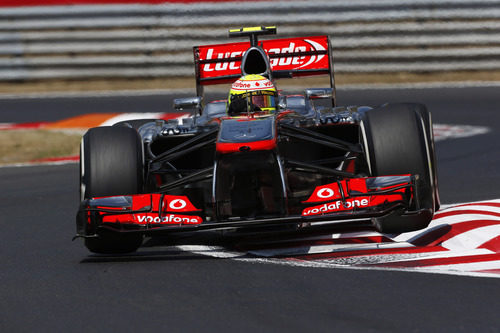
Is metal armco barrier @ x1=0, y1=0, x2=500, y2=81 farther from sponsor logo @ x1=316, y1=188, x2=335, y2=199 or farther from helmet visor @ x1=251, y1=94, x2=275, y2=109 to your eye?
sponsor logo @ x1=316, y1=188, x2=335, y2=199

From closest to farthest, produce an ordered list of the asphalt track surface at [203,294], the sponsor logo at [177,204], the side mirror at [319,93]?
the asphalt track surface at [203,294] < the sponsor logo at [177,204] < the side mirror at [319,93]

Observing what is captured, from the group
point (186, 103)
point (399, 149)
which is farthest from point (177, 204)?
point (186, 103)

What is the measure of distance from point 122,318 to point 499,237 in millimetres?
2819

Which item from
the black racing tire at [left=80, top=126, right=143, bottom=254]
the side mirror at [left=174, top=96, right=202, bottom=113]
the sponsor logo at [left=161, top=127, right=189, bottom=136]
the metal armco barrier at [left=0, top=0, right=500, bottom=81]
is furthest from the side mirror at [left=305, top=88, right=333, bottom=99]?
the metal armco barrier at [left=0, top=0, right=500, bottom=81]

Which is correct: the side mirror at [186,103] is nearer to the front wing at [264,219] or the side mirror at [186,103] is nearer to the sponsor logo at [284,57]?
the sponsor logo at [284,57]

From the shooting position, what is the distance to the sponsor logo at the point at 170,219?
6707 mm

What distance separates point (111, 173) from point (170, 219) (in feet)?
2.17

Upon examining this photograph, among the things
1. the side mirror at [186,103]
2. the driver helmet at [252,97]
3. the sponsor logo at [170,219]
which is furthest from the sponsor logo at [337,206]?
the side mirror at [186,103]

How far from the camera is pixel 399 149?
23.1 feet

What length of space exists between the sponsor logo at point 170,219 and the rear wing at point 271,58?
303 centimetres

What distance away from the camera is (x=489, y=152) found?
11.4 m

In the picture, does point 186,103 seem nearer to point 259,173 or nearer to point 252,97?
point 252,97

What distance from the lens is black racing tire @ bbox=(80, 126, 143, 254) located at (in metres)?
7.08

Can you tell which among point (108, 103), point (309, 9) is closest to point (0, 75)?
point (108, 103)
